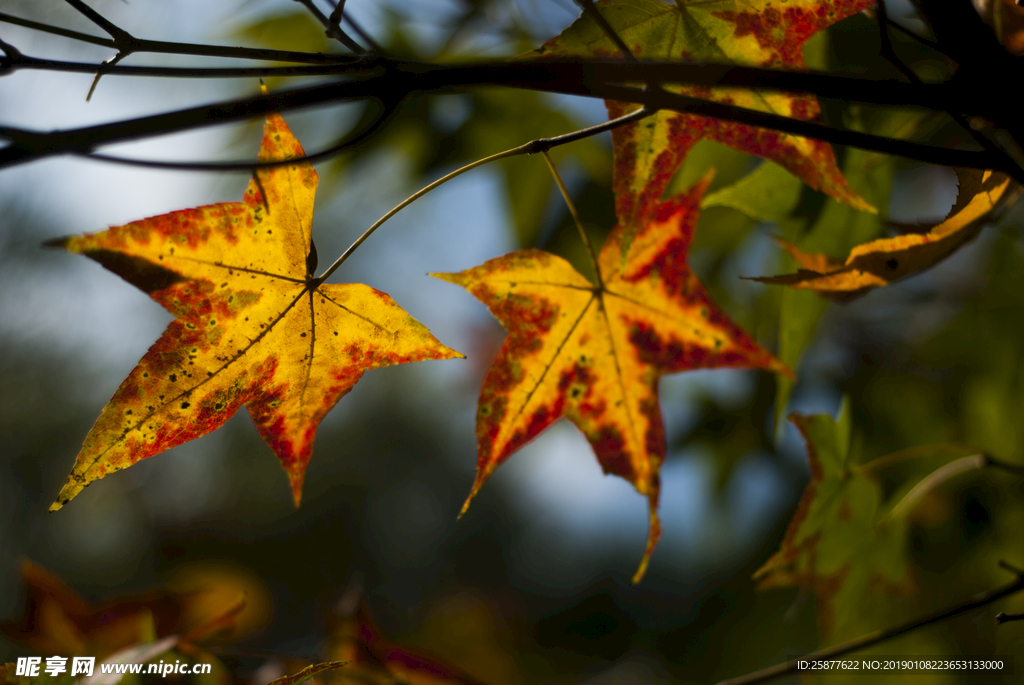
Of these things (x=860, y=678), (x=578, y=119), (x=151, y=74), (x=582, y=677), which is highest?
(x=578, y=119)

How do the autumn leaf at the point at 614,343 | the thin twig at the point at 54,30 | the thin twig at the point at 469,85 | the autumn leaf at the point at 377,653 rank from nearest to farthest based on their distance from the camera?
the thin twig at the point at 469,85
the thin twig at the point at 54,30
the autumn leaf at the point at 614,343
the autumn leaf at the point at 377,653

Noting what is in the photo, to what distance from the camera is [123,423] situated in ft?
1.05

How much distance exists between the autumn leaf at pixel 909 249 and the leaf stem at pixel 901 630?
0.20m

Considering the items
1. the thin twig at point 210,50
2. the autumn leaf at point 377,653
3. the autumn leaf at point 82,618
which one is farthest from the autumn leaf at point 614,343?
the autumn leaf at point 82,618

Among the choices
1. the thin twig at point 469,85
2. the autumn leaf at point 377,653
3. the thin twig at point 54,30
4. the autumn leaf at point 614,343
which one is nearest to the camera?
the thin twig at point 469,85

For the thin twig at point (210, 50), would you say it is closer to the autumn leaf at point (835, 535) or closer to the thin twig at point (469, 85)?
the thin twig at point (469, 85)

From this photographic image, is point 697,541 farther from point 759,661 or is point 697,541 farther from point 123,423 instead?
point 123,423

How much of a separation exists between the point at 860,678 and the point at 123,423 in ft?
4.31

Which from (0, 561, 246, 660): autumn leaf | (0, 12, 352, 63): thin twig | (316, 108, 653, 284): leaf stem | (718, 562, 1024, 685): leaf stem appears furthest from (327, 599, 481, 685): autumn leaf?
(0, 12, 352, 63): thin twig

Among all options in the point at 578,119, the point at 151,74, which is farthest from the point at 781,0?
the point at 578,119

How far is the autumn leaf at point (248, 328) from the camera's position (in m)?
0.32

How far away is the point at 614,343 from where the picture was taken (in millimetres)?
486

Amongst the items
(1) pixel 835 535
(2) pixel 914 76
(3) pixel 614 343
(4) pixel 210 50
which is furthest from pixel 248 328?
(1) pixel 835 535

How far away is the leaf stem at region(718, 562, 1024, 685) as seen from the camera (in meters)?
0.36
